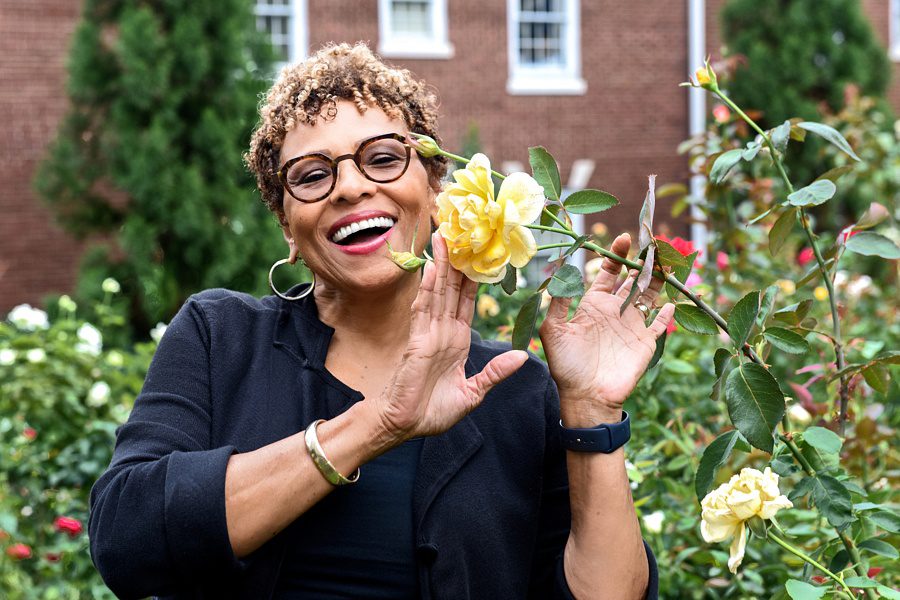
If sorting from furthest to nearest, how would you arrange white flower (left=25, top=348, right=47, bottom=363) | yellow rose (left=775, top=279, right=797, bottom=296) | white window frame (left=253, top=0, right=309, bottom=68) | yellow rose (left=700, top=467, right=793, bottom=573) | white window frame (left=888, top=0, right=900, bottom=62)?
white window frame (left=888, top=0, right=900, bottom=62) → white window frame (left=253, top=0, right=309, bottom=68) → white flower (left=25, top=348, right=47, bottom=363) → yellow rose (left=775, top=279, right=797, bottom=296) → yellow rose (left=700, top=467, right=793, bottom=573)

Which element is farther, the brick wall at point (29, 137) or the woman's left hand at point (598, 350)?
the brick wall at point (29, 137)

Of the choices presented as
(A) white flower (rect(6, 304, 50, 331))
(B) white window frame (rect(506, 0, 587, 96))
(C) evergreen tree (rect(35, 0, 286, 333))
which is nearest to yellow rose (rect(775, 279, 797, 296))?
(A) white flower (rect(6, 304, 50, 331))

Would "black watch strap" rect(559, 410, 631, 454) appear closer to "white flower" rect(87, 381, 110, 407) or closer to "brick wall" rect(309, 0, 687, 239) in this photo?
"white flower" rect(87, 381, 110, 407)

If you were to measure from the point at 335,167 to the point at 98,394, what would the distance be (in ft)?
7.80

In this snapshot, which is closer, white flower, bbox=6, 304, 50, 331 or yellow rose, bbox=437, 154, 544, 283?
yellow rose, bbox=437, 154, 544, 283

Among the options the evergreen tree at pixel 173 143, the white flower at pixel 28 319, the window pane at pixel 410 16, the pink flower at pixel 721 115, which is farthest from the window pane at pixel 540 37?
the pink flower at pixel 721 115

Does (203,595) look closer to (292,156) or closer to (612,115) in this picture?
(292,156)

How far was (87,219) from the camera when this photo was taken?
9805mm

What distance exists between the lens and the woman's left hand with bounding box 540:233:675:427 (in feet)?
5.86

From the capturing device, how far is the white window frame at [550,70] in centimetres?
1312

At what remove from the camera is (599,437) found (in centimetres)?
180

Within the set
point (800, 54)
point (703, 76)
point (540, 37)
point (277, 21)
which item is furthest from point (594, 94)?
point (703, 76)

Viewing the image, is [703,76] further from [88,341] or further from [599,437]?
[88,341]

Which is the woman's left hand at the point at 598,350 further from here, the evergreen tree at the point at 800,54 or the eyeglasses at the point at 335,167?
the evergreen tree at the point at 800,54
